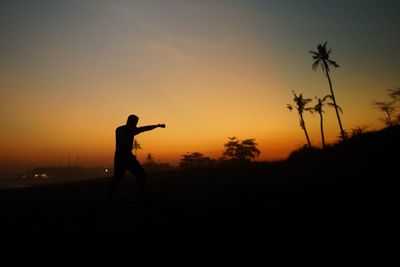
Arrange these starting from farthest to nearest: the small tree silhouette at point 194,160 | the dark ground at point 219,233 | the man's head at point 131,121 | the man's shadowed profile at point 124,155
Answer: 1. the small tree silhouette at point 194,160
2. the man's head at point 131,121
3. the man's shadowed profile at point 124,155
4. the dark ground at point 219,233

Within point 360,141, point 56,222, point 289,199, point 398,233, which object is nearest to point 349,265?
point 398,233

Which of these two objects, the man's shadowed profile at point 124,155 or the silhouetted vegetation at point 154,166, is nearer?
the man's shadowed profile at point 124,155

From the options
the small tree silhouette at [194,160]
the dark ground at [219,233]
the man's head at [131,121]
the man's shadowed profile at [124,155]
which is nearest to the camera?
the dark ground at [219,233]

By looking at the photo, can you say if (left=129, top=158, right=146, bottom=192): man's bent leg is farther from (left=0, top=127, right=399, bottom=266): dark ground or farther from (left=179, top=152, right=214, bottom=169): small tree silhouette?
(left=179, top=152, right=214, bottom=169): small tree silhouette

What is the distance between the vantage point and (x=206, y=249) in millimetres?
3348

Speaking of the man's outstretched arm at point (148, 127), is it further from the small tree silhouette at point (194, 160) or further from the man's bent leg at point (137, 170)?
the small tree silhouette at point (194, 160)

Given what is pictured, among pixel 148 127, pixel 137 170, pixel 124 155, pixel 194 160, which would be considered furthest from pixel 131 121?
pixel 194 160

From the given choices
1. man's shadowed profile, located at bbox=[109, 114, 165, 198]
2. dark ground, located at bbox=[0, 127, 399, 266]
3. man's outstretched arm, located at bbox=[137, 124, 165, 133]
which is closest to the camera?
dark ground, located at bbox=[0, 127, 399, 266]

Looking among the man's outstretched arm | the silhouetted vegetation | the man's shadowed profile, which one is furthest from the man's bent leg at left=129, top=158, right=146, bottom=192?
the silhouetted vegetation

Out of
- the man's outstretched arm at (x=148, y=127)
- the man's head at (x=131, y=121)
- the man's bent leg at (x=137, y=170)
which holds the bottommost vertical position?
the man's bent leg at (x=137, y=170)

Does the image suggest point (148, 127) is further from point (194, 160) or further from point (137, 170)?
point (194, 160)

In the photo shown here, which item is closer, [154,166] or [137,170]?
[137,170]

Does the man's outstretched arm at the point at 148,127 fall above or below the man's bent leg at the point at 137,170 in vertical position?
above

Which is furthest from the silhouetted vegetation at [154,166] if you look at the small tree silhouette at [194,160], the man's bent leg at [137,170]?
the man's bent leg at [137,170]
